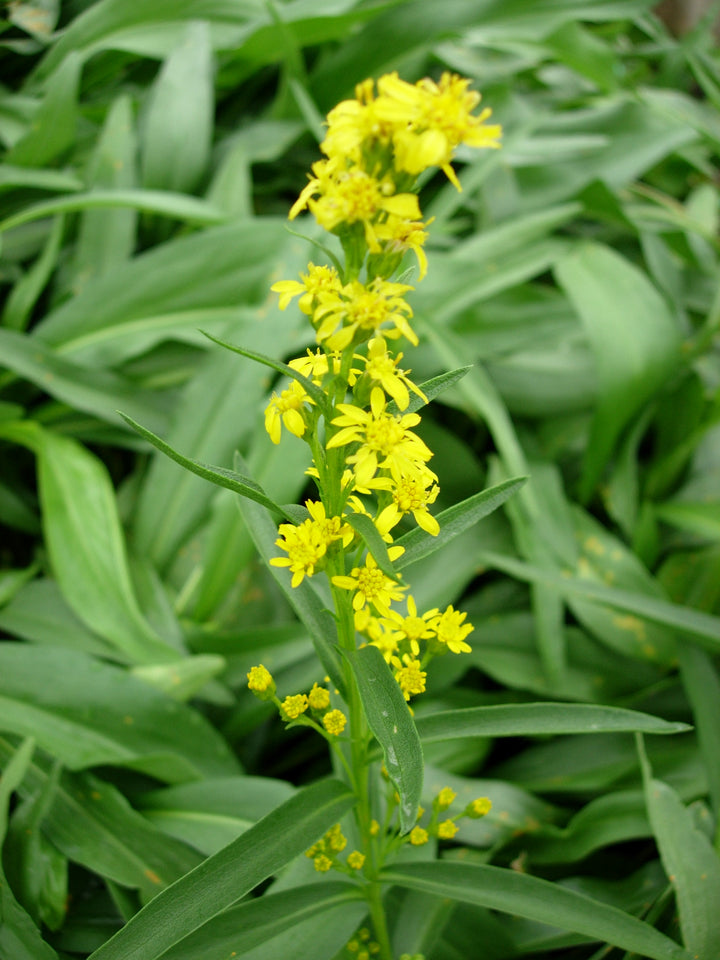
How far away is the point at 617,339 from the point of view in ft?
3.31

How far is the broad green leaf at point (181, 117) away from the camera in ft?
3.54

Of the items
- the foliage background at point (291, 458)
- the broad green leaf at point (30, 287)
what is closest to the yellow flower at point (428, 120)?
the foliage background at point (291, 458)

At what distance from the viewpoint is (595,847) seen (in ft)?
2.41

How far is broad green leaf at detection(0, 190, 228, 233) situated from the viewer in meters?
0.93

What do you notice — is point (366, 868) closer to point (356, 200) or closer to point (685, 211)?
point (356, 200)

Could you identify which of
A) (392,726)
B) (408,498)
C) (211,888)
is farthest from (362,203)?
(211,888)

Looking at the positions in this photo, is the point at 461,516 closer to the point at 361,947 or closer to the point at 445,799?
the point at 445,799

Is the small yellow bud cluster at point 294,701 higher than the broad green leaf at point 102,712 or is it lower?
higher

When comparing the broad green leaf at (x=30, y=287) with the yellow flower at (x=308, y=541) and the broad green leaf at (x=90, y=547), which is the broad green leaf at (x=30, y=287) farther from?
the yellow flower at (x=308, y=541)

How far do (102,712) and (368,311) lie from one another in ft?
1.78

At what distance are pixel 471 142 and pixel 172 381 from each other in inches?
28.4

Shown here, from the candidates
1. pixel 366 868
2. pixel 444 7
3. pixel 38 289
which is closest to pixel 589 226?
pixel 444 7

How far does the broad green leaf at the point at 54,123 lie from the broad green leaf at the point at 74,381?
0.28m

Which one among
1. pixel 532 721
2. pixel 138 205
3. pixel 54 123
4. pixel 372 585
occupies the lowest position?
pixel 532 721
